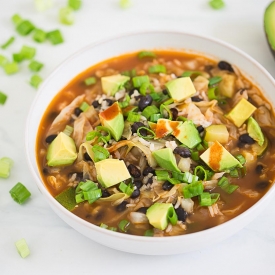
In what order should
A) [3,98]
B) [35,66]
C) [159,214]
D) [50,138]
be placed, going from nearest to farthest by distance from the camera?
Answer: 1. [159,214]
2. [50,138]
3. [3,98]
4. [35,66]

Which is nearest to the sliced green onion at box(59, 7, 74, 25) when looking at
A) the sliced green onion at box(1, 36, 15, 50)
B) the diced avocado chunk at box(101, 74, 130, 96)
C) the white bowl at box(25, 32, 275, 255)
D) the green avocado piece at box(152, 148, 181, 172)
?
→ the sliced green onion at box(1, 36, 15, 50)

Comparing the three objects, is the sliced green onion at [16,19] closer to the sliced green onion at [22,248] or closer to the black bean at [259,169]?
the sliced green onion at [22,248]

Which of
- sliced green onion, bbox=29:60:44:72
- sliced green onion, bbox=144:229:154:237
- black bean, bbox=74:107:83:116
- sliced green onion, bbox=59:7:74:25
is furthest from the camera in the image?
sliced green onion, bbox=59:7:74:25

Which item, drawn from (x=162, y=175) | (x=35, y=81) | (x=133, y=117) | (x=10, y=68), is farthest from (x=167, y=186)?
(x=10, y=68)

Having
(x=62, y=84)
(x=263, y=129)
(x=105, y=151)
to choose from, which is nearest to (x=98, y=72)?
(x=62, y=84)

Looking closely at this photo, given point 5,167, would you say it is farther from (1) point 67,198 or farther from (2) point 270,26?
(2) point 270,26

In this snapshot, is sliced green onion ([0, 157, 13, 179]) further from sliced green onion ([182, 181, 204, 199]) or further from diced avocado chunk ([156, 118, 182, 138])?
sliced green onion ([182, 181, 204, 199])

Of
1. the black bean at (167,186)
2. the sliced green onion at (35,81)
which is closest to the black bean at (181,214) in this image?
the black bean at (167,186)
